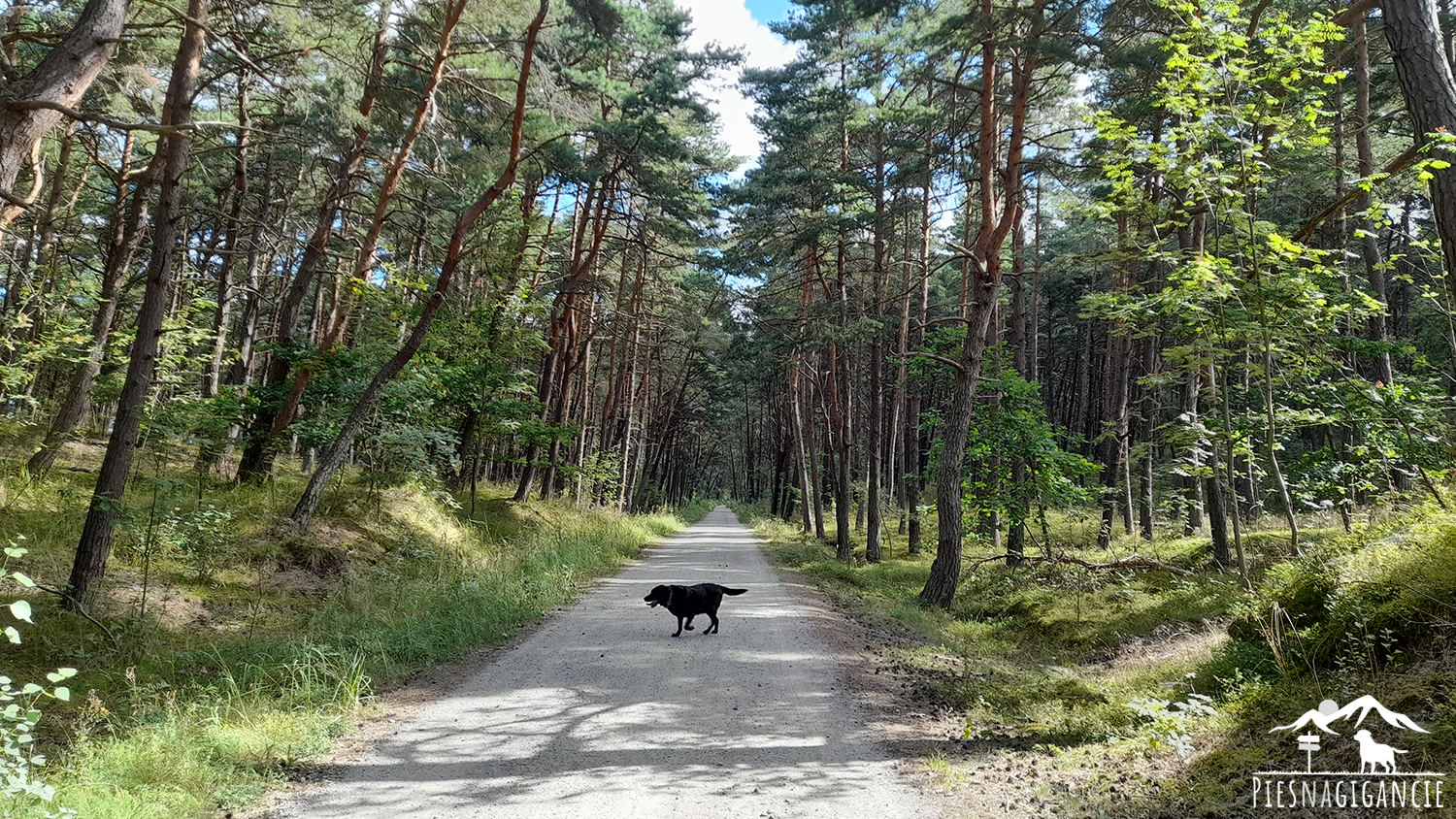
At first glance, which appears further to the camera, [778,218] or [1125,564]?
[778,218]

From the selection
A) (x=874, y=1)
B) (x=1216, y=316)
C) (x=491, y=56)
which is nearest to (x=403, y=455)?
(x=491, y=56)

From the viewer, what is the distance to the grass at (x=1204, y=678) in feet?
13.2

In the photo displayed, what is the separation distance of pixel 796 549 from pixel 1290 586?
15.6 m

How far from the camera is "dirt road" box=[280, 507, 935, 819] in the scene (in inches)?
156

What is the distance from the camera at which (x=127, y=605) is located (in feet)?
24.3

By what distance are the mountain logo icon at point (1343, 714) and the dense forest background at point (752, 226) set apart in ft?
8.50

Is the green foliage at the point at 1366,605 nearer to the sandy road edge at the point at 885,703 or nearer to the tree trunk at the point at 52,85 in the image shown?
the sandy road edge at the point at 885,703

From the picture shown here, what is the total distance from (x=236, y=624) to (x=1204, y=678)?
31.7 ft

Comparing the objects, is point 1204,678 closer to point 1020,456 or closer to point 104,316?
point 1020,456

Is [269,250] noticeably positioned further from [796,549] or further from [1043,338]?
[1043,338]

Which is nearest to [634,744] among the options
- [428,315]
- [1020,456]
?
[428,315]

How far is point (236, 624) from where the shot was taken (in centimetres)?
783

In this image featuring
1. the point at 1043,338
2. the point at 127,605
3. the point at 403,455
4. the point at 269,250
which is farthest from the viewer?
the point at 1043,338

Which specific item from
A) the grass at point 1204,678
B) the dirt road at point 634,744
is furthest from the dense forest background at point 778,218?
the dirt road at point 634,744
